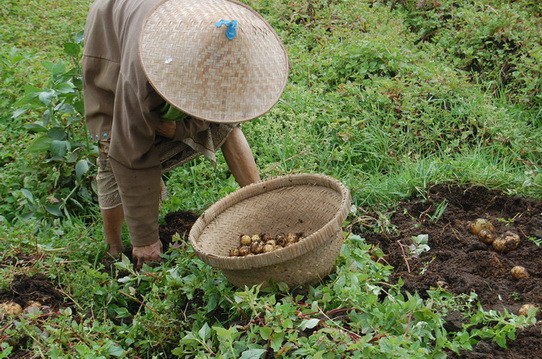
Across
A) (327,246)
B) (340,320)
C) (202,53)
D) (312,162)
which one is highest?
(202,53)

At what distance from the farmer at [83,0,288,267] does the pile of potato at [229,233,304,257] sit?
52 cm

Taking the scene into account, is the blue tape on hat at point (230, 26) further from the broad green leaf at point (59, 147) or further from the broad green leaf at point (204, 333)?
the broad green leaf at point (59, 147)

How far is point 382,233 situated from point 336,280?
934 mm

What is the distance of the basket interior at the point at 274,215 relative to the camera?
3635mm

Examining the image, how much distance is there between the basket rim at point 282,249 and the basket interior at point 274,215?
24mm

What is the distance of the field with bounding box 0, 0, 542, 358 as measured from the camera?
126 inches

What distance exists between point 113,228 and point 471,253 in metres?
1.89

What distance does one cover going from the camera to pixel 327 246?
326 centimetres

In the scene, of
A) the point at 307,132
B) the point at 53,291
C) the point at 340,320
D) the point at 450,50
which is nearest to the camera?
the point at 340,320

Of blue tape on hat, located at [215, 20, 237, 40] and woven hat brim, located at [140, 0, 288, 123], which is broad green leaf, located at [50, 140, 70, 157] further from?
blue tape on hat, located at [215, 20, 237, 40]

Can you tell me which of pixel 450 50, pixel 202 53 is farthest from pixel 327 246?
pixel 450 50

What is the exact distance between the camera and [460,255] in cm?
399

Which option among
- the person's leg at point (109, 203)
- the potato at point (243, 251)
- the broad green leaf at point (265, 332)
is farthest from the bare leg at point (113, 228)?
the broad green leaf at point (265, 332)

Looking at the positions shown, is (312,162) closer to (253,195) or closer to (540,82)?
(253,195)
